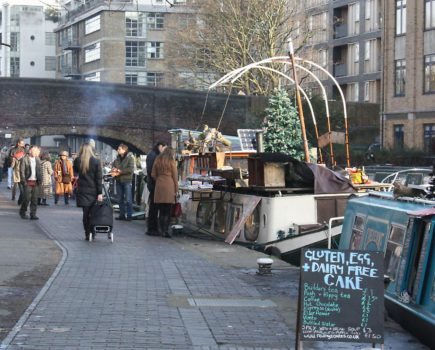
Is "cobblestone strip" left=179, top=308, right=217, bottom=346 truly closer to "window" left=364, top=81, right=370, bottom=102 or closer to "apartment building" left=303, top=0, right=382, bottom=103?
"apartment building" left=303, top=0, right=382, bottom=103

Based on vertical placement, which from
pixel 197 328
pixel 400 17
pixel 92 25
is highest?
pixel 92 25

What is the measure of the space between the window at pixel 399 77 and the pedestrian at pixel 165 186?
99.8 feet

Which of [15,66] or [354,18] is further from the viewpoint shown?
[15,66]

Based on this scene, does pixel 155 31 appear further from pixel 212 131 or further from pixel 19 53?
pixel 212 131

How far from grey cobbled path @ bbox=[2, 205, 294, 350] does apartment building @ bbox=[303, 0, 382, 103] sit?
47458mm

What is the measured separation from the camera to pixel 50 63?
379 ft

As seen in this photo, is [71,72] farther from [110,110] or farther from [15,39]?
[110,110]

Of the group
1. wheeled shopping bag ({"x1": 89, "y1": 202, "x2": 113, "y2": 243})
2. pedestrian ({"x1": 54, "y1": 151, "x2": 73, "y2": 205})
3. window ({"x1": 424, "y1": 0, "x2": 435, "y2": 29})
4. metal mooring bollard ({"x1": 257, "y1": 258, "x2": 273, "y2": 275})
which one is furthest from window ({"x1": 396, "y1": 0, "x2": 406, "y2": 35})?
metal mooring bollard ({"x1": 257, "y1": 258, "x2": 273, "y2": 275})

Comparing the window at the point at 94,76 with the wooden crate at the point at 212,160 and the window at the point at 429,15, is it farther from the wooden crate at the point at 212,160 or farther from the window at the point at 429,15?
the wooden crate at the point at 212,160

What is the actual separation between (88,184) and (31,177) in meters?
5.25

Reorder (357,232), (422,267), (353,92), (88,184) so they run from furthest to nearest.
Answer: (353,92), (88,184), (357,232), (422,267)

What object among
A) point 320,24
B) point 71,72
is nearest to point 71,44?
point 71,72

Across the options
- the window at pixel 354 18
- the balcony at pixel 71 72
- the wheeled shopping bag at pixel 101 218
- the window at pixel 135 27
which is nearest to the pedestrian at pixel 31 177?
the wheeled shopping bag at pixel 101 218

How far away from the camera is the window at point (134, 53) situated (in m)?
84.5
